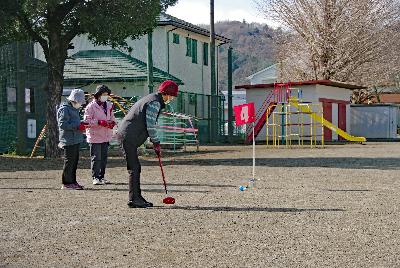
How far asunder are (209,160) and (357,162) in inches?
163

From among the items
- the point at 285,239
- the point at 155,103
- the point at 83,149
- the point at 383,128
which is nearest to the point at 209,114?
the point at 83,149

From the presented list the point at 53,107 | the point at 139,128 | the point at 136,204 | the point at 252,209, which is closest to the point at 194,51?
the point at 53,107

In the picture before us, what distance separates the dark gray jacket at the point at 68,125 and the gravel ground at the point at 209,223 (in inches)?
34.3

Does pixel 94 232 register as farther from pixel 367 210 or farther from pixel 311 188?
pixel 311 188

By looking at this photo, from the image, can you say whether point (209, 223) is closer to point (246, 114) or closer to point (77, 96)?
point (77, 96)

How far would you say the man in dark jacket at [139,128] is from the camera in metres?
8.52

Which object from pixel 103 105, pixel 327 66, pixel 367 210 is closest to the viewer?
pixel 367 210

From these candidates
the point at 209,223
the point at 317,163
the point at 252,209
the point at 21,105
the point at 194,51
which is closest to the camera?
the point at 209,223

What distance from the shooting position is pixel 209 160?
1864 centimetres

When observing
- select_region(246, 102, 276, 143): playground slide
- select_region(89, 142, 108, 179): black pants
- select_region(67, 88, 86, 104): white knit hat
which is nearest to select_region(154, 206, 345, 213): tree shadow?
select_region(67, 88, 86, 104): white knit hat

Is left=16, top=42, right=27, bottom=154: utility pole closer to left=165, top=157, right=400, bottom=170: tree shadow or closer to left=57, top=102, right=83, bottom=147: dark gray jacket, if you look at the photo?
left=165, top=157, right=400, bottom=170: tree shadow

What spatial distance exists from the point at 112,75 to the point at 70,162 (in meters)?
20.4

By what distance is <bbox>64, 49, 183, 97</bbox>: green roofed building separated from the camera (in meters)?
30.6

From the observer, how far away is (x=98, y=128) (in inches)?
465
